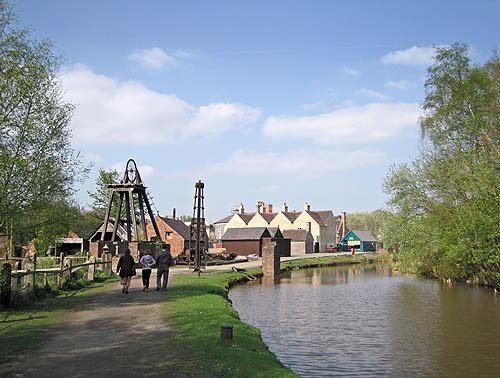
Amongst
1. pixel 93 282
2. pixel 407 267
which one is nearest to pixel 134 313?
pixel 93 282

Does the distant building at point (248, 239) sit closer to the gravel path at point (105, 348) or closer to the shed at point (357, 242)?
the shed at point (357, 242)

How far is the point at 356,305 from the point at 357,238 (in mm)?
81352

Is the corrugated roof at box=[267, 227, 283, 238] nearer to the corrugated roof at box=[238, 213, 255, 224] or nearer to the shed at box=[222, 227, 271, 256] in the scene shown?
the shed at box=[222, 227, 271, 256]

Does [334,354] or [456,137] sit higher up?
[456,137]

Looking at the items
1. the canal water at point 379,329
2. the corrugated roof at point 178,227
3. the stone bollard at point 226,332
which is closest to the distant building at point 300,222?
the corrugated roof at point 178,227

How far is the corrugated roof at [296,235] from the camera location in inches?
3583

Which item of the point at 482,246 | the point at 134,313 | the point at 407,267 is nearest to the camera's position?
the point at 134,313

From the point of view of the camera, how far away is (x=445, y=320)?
828 inches

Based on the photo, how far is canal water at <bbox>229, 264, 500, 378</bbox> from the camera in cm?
1388

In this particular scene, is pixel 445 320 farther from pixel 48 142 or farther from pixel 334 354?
pixel 48 142

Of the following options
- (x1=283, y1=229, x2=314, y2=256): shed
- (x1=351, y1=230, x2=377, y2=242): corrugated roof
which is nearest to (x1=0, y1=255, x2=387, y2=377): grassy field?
(x1=283, y1=229, x2=314, y2=256): shed

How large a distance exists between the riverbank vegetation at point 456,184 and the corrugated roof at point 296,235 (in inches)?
1903

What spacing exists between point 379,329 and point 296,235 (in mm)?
72692

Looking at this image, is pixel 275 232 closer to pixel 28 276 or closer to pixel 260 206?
pixel 260 206
